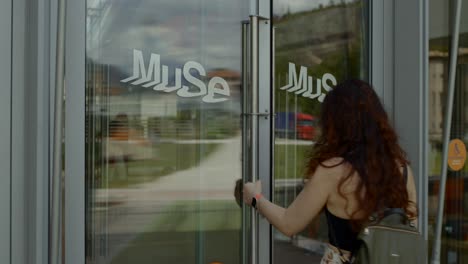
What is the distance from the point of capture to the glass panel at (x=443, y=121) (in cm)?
365

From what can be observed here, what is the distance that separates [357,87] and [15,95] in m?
1.43

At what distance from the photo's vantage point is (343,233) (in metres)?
2.18

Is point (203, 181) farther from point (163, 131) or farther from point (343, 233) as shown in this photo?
point (343, 233)

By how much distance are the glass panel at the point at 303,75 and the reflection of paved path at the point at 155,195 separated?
301mm

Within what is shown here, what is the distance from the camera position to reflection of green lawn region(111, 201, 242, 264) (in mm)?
2879

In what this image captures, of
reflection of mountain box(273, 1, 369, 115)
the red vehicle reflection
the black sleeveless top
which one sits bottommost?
the black sleeveless top

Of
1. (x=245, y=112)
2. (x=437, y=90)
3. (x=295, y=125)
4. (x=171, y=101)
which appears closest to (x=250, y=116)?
(x=245, y=112)

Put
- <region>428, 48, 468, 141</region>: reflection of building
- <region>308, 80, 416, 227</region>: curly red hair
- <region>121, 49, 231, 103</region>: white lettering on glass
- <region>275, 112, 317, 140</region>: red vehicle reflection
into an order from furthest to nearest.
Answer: <region>428, 48, 468, 141</region>: reflection of building → <region>275, 112, 317, 140</region>: red vehicle reflection → <region>121, 49, 231, 103</region>: white lettering on glass → <region>308, 80, 416, 227</region>: curly red hair

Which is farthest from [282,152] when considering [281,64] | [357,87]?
[357,87]

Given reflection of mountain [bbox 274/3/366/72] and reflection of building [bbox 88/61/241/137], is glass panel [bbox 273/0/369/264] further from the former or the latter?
reflection of building [bbox 88/61/241/137]

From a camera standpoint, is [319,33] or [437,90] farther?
[437,90]

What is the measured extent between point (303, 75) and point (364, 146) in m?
1.20

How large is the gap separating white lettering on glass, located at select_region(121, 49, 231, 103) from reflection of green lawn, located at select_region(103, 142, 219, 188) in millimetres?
269

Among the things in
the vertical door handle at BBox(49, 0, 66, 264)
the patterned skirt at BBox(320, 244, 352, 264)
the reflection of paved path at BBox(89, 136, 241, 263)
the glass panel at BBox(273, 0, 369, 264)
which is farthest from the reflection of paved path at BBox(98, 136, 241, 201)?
the patterned skirt at BBox(320, 244, 352, 264)
